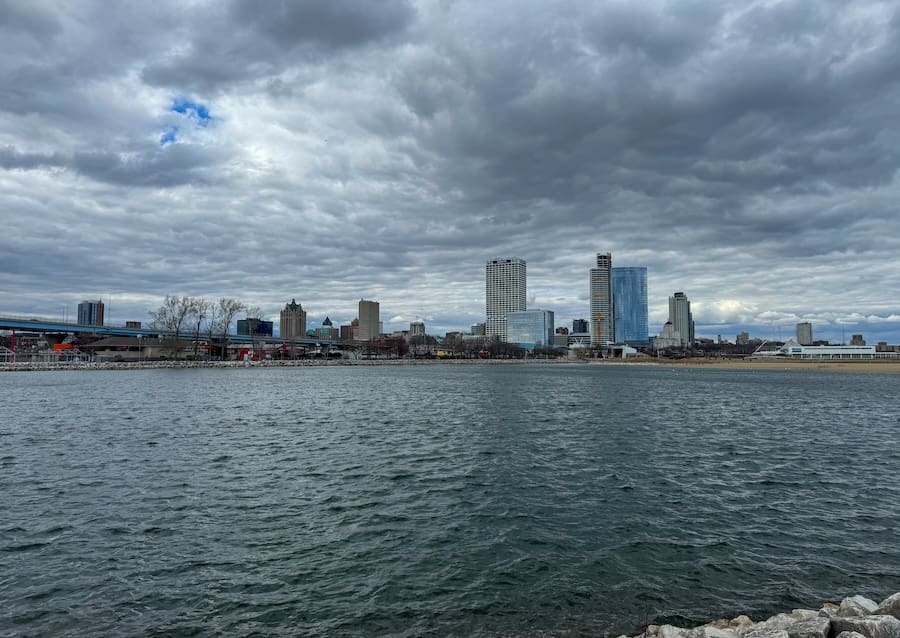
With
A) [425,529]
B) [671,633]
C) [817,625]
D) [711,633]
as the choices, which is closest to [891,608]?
[817,625]

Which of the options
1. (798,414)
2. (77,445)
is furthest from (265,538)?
(798,414)

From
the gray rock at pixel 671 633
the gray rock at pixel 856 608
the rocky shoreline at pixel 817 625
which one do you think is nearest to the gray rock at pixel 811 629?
the rocky shoreline at pixel 817 625

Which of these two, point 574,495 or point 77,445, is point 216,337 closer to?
point 77,445

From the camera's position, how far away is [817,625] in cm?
910

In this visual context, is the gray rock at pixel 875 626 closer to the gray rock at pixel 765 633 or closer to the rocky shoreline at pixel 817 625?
Result: the rocky shoreline at pixel 817 625

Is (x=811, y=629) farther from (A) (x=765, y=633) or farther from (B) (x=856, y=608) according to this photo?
(B) (x=856, y=608)

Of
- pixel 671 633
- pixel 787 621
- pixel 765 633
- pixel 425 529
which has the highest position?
pixel 765 633

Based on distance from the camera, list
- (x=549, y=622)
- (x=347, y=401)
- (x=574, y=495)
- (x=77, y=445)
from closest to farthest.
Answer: (x=549, y=622) → (x=574, y=495) → (x=77, y=445) → (x=347, y=401)

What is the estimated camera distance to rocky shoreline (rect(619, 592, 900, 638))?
28.0ft

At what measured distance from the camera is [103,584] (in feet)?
39.1

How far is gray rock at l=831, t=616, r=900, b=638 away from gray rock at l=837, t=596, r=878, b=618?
2.33 feet

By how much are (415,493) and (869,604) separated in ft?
44.7

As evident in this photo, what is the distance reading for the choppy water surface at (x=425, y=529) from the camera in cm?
1101

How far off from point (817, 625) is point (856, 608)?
3.75 ft
